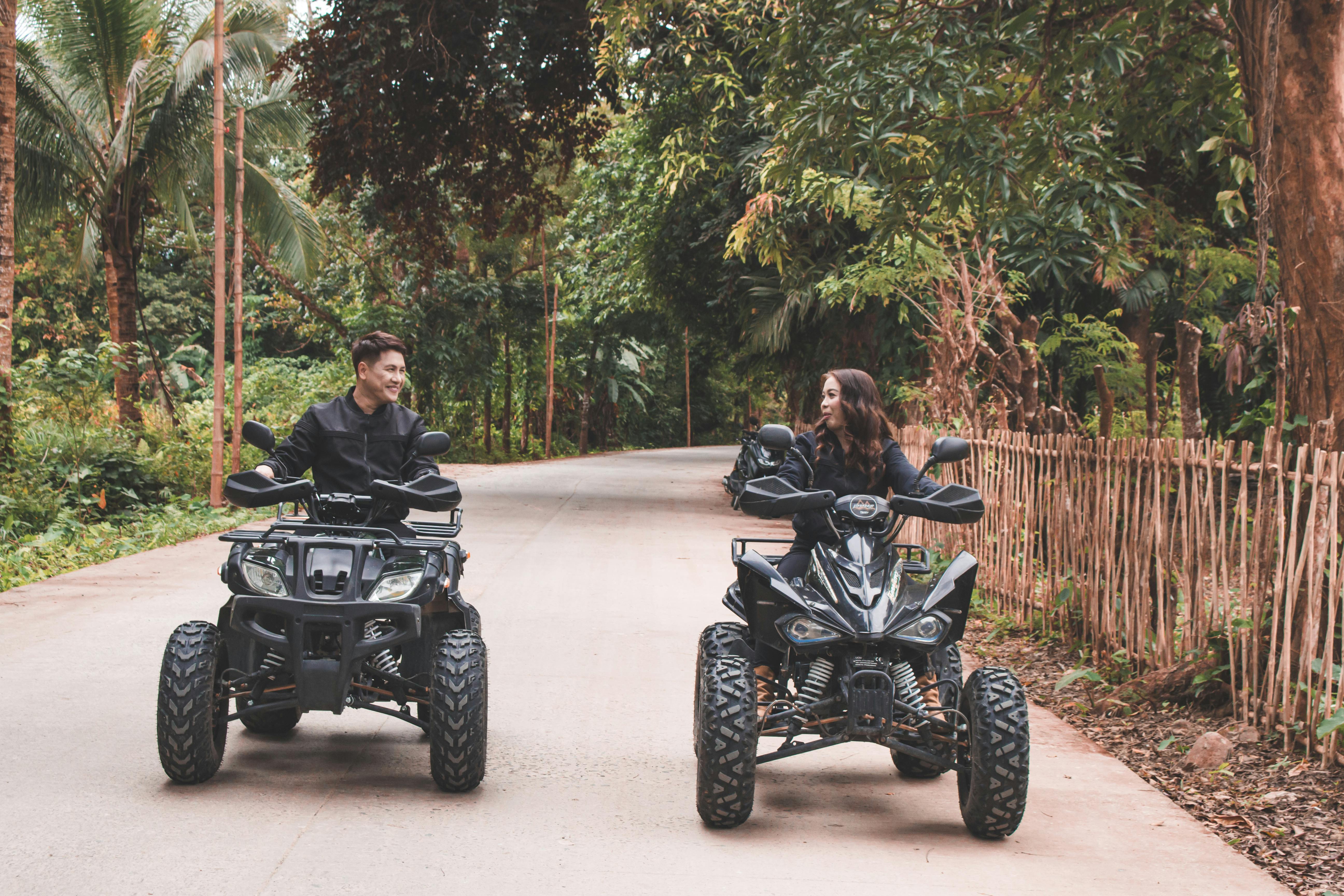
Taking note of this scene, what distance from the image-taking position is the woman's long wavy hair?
4.70 meters

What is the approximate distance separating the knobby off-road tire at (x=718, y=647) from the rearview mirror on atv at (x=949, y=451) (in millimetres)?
1038

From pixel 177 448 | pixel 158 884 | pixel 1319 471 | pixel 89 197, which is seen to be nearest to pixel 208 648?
pixel 158 884

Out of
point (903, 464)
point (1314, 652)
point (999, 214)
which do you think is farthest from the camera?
point (999, 214)

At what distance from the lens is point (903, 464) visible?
472 centimetres

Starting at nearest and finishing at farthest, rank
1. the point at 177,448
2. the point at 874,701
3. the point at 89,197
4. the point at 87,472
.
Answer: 1. the point at 874,701
2. the point at 87,472
3. the point at 177,448
4. the point at 89,197

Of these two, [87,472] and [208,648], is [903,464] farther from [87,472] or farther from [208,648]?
[87,472]

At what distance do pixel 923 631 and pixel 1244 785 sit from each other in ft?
6.57

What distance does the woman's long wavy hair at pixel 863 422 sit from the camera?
4699 millimetres

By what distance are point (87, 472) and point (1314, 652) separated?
13918 mm

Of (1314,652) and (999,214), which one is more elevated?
(999,214)

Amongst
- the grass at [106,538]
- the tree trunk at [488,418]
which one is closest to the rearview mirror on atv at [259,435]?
the grass at [106,538]

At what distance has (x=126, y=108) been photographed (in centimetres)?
1758

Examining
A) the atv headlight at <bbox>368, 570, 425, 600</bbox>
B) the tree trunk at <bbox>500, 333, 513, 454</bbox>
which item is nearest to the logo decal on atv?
the atv headlight at <bbox>368, 570, 425, 600</bbox>

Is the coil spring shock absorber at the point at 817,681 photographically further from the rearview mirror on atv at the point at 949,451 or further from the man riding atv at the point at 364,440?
the man riding atv at the point at 364,440
